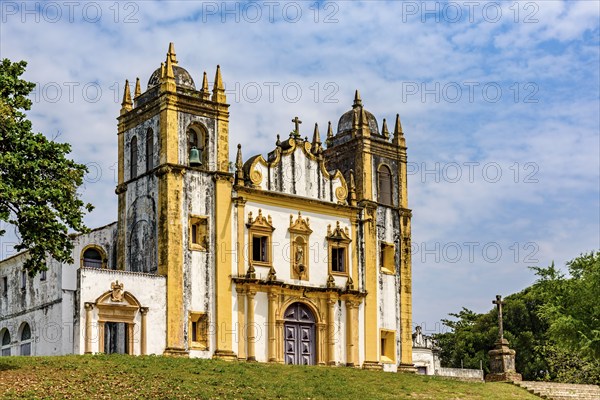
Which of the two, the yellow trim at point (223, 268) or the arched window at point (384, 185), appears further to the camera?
the arched window at point (384, 185)

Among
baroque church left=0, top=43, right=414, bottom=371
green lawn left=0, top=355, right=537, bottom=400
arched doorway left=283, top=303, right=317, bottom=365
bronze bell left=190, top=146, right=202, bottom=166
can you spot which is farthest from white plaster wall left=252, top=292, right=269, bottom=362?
bronze bell left=190, top=146, right=202, bottom=166

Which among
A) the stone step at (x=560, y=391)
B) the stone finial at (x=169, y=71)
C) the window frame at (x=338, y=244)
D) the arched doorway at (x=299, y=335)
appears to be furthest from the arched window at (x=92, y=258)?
the stone step at (x=560, y=391)

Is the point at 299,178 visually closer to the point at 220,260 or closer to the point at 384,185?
the point at 384,185

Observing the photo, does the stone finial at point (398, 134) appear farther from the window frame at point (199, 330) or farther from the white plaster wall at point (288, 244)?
the window frame at point (199, 330)

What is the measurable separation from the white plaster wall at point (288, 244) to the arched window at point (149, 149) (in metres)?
4.41

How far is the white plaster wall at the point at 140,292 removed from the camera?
38.9 m

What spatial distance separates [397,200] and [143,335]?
15.4 m

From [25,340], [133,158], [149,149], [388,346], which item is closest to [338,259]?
[388,346]

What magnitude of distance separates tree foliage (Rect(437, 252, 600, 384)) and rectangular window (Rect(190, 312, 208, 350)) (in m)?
13.6

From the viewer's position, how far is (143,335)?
39719mm

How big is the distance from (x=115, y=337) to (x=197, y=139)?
8.98m

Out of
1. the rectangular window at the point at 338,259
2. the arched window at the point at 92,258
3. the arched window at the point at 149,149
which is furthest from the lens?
the rectangular window at the point at 338,259

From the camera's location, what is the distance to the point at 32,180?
31.7m

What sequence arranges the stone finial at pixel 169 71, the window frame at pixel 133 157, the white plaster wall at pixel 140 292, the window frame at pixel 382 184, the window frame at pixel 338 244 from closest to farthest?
1. the white plaster wall at pixel 140 292
2. the stone finial at pixel 169 71
3. the window frame at pixel 133 157
4. the window frame at pixel 338 244
5. the window frame at pixel 382 184
